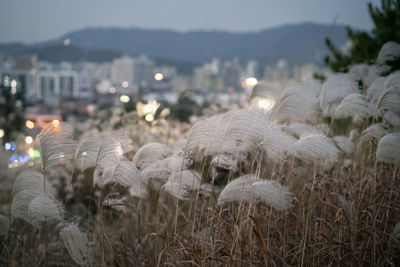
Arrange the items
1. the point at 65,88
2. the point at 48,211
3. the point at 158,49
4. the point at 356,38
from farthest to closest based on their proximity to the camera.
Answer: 1. the point at 158,49
2. the point at 65,88
3. the point at 356,38
4. the point at 48,211

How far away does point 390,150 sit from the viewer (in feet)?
7.39

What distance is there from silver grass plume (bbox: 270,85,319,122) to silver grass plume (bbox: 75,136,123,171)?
1.03 metres

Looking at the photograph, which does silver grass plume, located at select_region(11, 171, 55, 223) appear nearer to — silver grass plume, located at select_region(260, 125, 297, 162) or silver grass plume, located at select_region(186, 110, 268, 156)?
silver grass plume, located at select_region(186, 110, 268, 156)

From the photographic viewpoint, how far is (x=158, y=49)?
615ft

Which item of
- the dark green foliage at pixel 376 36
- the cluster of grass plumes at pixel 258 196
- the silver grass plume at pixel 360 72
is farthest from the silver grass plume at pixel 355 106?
the dark green foliage at pixel 376 36

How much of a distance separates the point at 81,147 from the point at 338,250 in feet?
5.41

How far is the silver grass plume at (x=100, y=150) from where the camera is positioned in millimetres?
2555

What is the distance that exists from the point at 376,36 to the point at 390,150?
4.81 m

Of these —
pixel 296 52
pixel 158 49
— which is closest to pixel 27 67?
pixel 158 49

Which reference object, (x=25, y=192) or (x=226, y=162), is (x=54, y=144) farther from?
(x=226, y=162)

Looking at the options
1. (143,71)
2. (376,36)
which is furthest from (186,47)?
(376,36)

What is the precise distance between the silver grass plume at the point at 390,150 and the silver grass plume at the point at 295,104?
0.51m

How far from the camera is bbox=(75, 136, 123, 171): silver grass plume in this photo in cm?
255

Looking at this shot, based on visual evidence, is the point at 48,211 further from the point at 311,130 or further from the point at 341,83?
the point at 341,83
